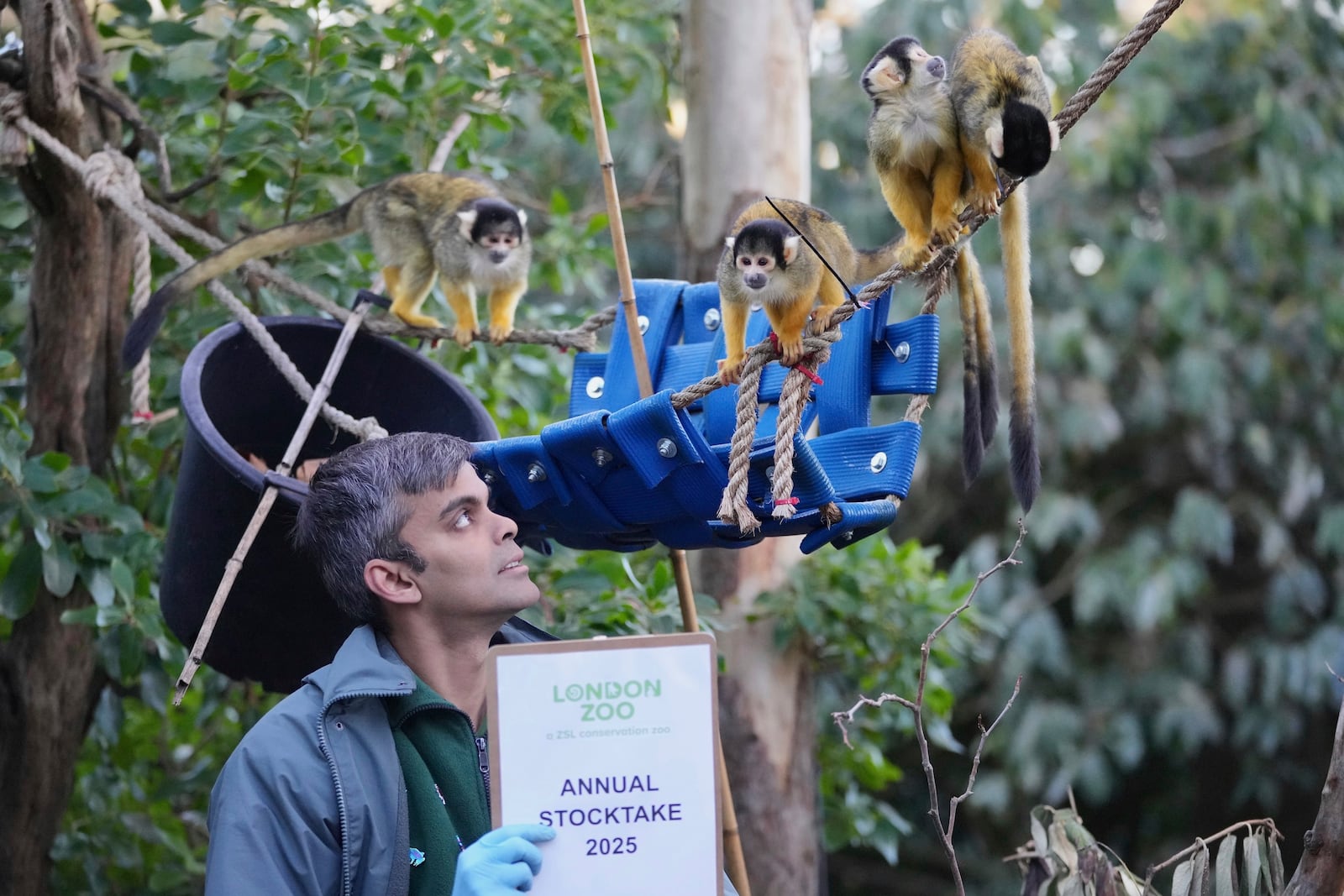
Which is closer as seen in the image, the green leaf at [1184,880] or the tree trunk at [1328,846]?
the tree trunk at [1328,846]

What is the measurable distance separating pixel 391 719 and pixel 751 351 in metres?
0.68

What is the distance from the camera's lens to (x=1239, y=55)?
5438 millimetres

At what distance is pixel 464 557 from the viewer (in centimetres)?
169

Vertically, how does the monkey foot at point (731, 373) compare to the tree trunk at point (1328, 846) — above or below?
above

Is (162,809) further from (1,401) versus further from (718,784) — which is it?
(718,784)

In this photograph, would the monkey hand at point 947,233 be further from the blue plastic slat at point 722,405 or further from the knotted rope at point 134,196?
the knotted rope at point 134,196

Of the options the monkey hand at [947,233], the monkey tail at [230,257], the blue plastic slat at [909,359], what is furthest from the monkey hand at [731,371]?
the monkey tail at [230,257]

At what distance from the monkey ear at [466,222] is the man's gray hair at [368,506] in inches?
46.5

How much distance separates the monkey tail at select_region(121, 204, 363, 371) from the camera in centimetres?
253

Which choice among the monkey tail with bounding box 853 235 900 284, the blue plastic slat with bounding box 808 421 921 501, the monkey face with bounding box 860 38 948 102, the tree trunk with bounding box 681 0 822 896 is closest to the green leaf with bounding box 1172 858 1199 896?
the blue plastic slat with bounding box 808 421 921 501

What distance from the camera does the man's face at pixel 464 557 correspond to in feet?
5.47

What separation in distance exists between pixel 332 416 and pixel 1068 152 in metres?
3.72

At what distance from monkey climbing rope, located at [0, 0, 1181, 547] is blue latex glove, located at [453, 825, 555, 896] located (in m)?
0.55

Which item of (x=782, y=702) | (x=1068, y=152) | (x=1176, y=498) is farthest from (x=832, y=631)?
(x=1176, y=498)
